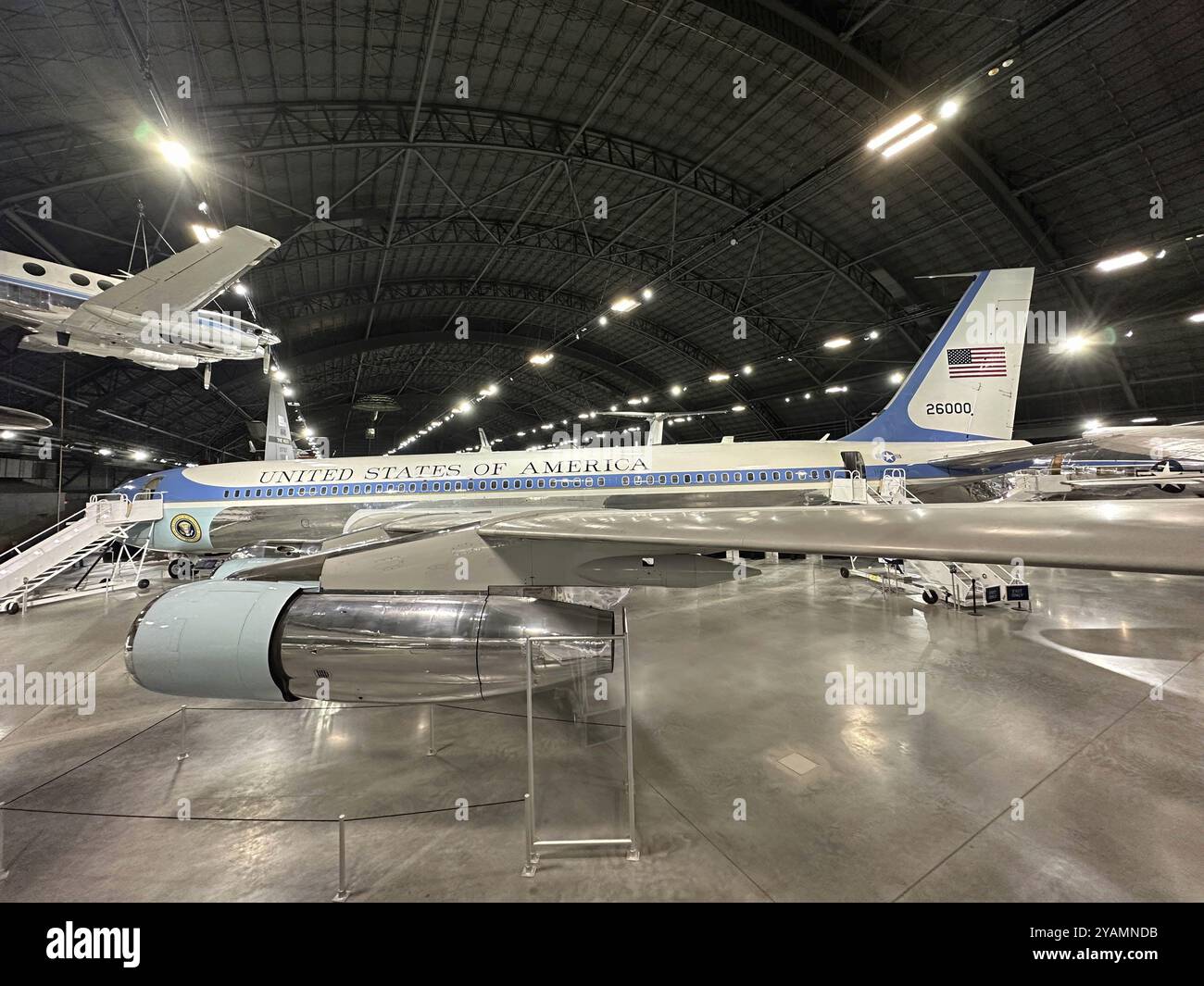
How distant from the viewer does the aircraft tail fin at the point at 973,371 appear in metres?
10.2

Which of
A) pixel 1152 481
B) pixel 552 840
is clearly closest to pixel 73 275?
pixel 552 840

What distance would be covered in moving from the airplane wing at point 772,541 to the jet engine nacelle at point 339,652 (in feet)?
1.50

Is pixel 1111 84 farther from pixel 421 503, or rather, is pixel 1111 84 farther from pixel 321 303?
pixel 321 303

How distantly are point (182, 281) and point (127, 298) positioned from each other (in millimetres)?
1476

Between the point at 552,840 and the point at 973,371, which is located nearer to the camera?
the point at 552,840

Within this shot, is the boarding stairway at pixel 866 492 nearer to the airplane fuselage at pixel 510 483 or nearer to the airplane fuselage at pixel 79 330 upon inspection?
the airplane fuselage at pixel 510 483

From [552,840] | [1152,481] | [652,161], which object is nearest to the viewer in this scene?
[552,840]

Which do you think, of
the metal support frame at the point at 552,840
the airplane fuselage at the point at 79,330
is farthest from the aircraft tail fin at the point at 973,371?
the airplane fuselage at the point at 79,330

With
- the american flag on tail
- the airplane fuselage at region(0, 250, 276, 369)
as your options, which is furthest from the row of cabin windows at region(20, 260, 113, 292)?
the american flag on tail

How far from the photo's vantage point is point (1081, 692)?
5.64 meters

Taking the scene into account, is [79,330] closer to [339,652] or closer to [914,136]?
[339,652]

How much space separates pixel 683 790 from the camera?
13.0 ft
